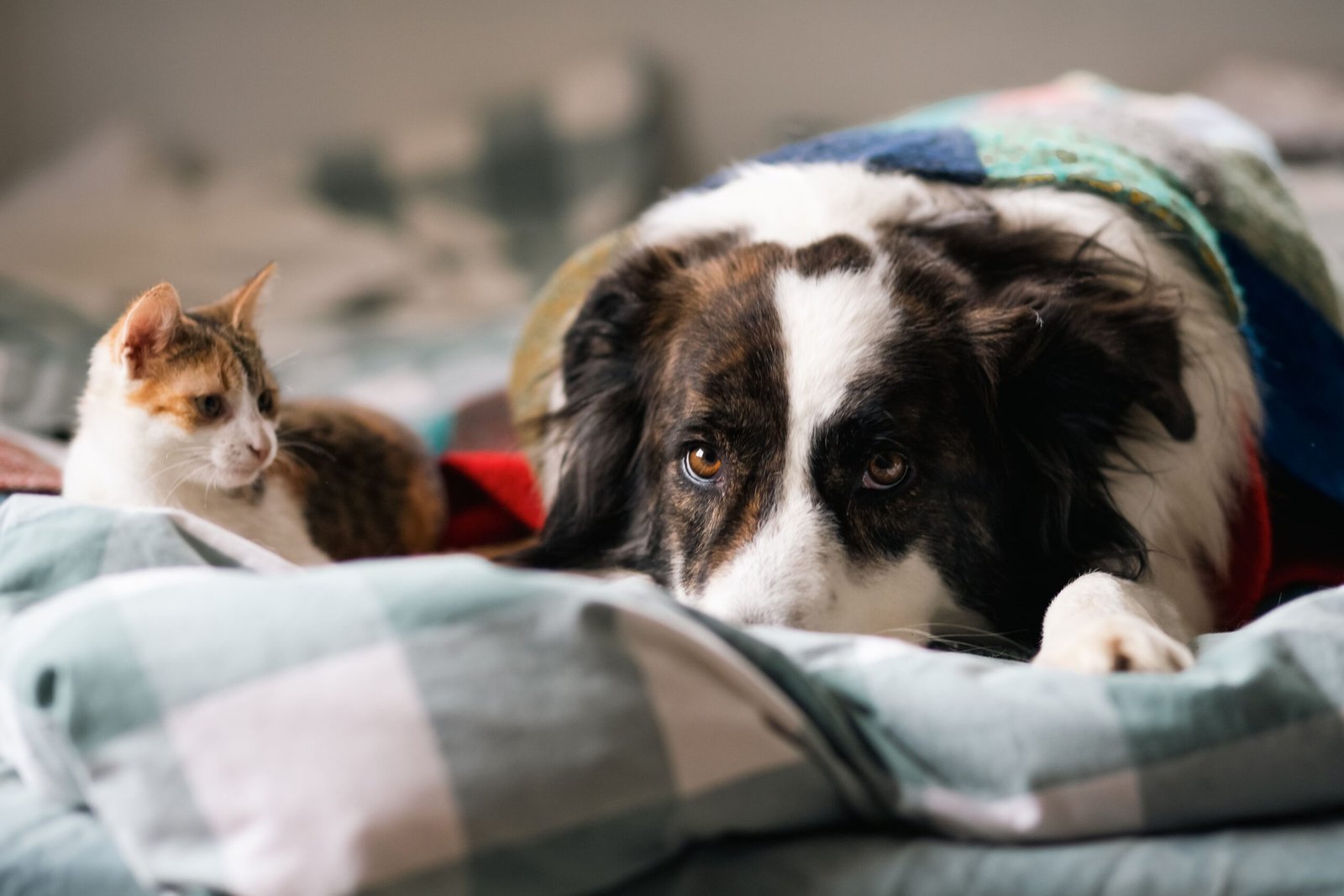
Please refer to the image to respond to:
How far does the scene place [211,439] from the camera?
4.20 ft

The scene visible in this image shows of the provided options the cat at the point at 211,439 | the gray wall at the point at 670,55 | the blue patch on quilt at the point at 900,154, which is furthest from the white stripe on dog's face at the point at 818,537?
the gray wall at the point at 670,55

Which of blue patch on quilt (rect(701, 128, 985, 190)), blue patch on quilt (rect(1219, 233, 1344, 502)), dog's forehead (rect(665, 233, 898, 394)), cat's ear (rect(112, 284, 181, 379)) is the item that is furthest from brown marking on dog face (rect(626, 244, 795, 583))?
blue patch on quilt (rect(1219, 233, 1344, 502))

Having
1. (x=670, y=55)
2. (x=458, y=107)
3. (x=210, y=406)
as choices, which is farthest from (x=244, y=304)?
(x=670, y=55)

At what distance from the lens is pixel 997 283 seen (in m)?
1.51

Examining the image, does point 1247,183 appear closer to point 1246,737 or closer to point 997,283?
point 997,283

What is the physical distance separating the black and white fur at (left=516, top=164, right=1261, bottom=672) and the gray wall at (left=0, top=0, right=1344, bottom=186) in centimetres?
234

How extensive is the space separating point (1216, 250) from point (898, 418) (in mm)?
696

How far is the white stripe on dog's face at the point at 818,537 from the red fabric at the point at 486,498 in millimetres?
627

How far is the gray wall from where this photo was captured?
357 centimetres

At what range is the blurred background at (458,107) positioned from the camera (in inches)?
130

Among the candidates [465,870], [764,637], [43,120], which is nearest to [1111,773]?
[764,637]

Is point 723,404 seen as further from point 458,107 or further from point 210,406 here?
point 458,107

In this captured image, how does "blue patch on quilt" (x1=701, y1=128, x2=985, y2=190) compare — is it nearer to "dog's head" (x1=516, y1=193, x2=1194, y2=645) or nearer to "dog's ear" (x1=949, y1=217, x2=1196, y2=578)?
"dog's head" (x1=516, y1=193, x2=1194, y2=645)

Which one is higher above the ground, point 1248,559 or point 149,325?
point 149,325
